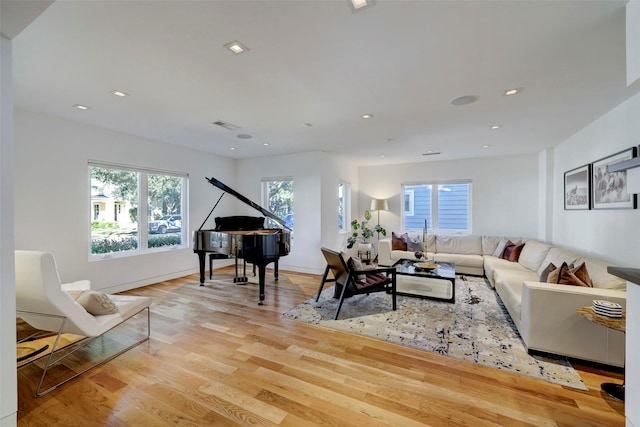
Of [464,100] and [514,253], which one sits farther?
[514,253]

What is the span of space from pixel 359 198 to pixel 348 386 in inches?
230

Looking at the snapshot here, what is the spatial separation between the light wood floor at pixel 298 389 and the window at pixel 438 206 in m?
4.53

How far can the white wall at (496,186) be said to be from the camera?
5.75 metres

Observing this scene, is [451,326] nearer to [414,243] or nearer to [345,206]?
[414,243]

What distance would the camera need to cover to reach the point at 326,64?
7.34 feet

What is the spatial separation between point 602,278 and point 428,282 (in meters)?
2.65

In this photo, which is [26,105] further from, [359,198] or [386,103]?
[359,198]

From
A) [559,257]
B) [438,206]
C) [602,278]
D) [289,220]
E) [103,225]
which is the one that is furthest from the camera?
[438,206]

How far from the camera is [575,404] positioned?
1.85 metres

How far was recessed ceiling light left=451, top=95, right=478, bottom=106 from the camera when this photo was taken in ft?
9.43

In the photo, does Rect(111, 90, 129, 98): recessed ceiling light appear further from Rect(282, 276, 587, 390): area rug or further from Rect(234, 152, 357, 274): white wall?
Rect(234, 152, 357, 274): white wall

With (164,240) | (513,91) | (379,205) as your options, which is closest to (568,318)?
(513,91)

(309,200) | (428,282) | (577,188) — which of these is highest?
(577,188)

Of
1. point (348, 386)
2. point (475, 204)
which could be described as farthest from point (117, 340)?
point (475, 204)
